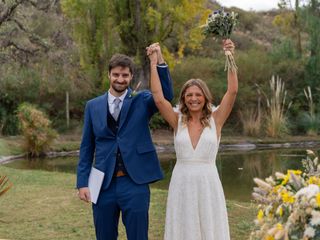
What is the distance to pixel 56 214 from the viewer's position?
22.3 feet

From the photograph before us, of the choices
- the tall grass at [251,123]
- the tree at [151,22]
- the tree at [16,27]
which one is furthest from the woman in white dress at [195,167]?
the tall grass at [251,123]

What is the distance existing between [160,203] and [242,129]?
12528mm

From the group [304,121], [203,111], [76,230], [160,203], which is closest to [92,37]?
[304,121]

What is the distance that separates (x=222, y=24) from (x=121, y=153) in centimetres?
104

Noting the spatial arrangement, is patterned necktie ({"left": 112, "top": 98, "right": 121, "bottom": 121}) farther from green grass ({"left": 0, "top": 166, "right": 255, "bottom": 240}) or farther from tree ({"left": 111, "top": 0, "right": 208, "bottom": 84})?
tree ({"left": 111, "top": 0, "right": 208, "bottom": 84})

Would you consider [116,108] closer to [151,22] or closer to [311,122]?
[151,22]

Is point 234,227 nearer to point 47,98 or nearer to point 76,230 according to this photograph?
point 76,230

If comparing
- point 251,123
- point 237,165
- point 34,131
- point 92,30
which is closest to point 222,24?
point 237,165

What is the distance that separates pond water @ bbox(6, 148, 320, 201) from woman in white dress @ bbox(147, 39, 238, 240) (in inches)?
203

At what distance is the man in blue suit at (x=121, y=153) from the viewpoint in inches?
140

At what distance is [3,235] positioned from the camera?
19.0 feet

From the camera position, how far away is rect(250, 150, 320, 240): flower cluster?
80.7 inches

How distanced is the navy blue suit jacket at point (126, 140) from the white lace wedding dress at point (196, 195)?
0.17 meters

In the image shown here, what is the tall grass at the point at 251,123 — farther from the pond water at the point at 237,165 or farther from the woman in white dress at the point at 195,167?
the woman in white dress at the point at 195,167
